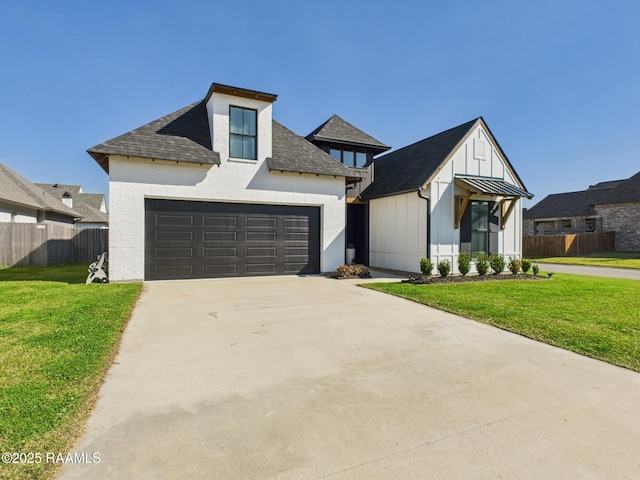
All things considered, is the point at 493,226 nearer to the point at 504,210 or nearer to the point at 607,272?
the point at 504,210

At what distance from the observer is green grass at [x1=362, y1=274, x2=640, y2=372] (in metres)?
4.60

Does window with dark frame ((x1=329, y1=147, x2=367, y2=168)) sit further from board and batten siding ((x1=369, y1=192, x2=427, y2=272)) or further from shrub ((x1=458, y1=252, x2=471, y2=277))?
shrub ((x1=458, y1=252, x2=471, y2=277))

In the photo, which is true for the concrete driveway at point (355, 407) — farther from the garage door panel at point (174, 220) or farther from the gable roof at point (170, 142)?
the gable roof at point (170, 142)

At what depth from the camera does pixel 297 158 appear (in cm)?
1206

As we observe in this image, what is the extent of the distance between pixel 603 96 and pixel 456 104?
644 cm

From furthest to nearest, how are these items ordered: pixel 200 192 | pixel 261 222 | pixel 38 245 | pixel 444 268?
pixel 38 245 → pixel 261 222 → pixel 444 268 → pixel 200 192

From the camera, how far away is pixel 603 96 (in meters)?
14.7

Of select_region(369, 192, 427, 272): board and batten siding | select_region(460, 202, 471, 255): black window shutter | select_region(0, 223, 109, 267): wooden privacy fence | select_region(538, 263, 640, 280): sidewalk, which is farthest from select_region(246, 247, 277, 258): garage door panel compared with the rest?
select_region(538, 263, 640, 280): sidewalk

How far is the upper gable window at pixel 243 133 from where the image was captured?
11180mm

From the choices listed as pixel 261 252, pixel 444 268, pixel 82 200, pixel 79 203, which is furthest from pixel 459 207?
pixel 82 200

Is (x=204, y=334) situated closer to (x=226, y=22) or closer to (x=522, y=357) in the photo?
(x=522, y=357)

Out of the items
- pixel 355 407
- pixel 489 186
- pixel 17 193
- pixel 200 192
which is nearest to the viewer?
pixel 355 407

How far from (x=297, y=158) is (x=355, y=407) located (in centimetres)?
1039

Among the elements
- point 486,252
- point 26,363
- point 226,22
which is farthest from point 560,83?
point 26,363
